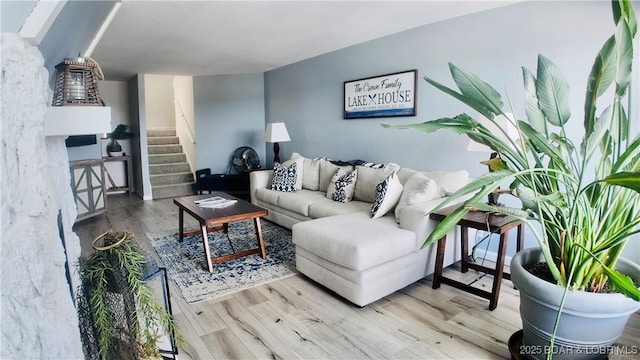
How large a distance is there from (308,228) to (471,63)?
2.15 metres

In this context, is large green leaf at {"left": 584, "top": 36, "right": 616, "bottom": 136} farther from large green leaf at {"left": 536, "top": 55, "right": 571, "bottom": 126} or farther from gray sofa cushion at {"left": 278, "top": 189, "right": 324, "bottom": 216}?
gray sofa cushion at {"left": 278, "top": 189, "right": 324, "bottom": 216}

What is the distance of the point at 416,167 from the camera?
146 inches

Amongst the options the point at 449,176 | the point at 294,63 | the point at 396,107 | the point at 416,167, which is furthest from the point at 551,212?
the point at 294,63

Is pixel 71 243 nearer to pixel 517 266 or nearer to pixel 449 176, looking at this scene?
pixel 517 266

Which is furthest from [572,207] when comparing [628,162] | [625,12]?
[625,12]

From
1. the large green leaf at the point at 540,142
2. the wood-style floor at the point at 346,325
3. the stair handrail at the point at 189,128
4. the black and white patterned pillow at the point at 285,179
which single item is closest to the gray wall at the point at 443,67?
the black and white patterned pillow at the point at 285,179

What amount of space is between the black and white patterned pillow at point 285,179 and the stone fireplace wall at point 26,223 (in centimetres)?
336

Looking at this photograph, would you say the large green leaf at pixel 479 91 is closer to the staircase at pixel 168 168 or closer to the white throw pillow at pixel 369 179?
the white throw pillow at pixel 369 179

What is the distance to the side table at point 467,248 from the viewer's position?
7.72 ft

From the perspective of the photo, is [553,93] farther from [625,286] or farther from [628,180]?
[625,286]

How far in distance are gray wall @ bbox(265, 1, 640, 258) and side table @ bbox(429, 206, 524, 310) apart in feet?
1.94

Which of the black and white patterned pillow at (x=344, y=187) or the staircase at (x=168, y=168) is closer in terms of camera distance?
the black and white patterned pillow at (x=344, y=187)

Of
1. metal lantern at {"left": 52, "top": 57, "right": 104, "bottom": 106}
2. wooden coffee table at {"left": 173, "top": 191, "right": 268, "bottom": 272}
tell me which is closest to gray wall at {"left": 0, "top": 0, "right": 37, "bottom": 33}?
metal lantern at {"left": 52, "top": 57, "right": 104, "bottom": 106}

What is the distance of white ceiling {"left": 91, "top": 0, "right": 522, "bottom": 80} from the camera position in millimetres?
2896
